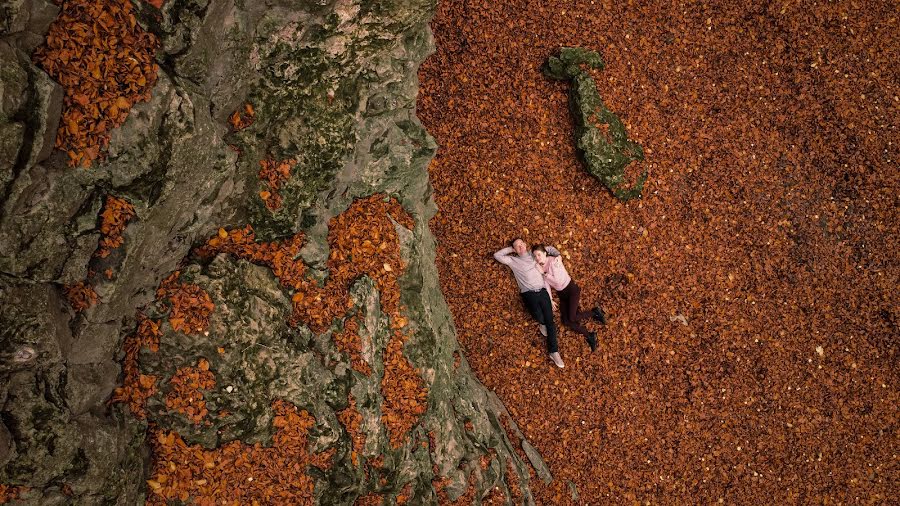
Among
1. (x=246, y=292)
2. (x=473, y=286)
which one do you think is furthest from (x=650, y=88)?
(x=246, y=292)

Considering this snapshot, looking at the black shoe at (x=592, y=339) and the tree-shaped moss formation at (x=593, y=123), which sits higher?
the tree-shaped moss formation at (x=593, y=123)

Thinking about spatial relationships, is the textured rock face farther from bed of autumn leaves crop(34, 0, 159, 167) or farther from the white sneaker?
the white sneaker

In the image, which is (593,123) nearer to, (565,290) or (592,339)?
(565,290)

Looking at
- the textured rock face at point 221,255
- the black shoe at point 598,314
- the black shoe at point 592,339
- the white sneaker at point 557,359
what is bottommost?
the white sneaker at point 557,359

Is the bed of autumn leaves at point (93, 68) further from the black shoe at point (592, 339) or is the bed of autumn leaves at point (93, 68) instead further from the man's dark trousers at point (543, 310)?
the black shoe at point (592, 339)

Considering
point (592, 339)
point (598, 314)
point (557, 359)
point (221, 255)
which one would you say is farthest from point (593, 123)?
point (221, 255)

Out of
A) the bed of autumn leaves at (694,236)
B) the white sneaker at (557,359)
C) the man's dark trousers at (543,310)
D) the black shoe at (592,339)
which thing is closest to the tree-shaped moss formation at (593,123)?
the bed of autumn leaves at (694,236)

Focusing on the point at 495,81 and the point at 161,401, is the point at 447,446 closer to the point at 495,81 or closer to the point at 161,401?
the point at 161,401
